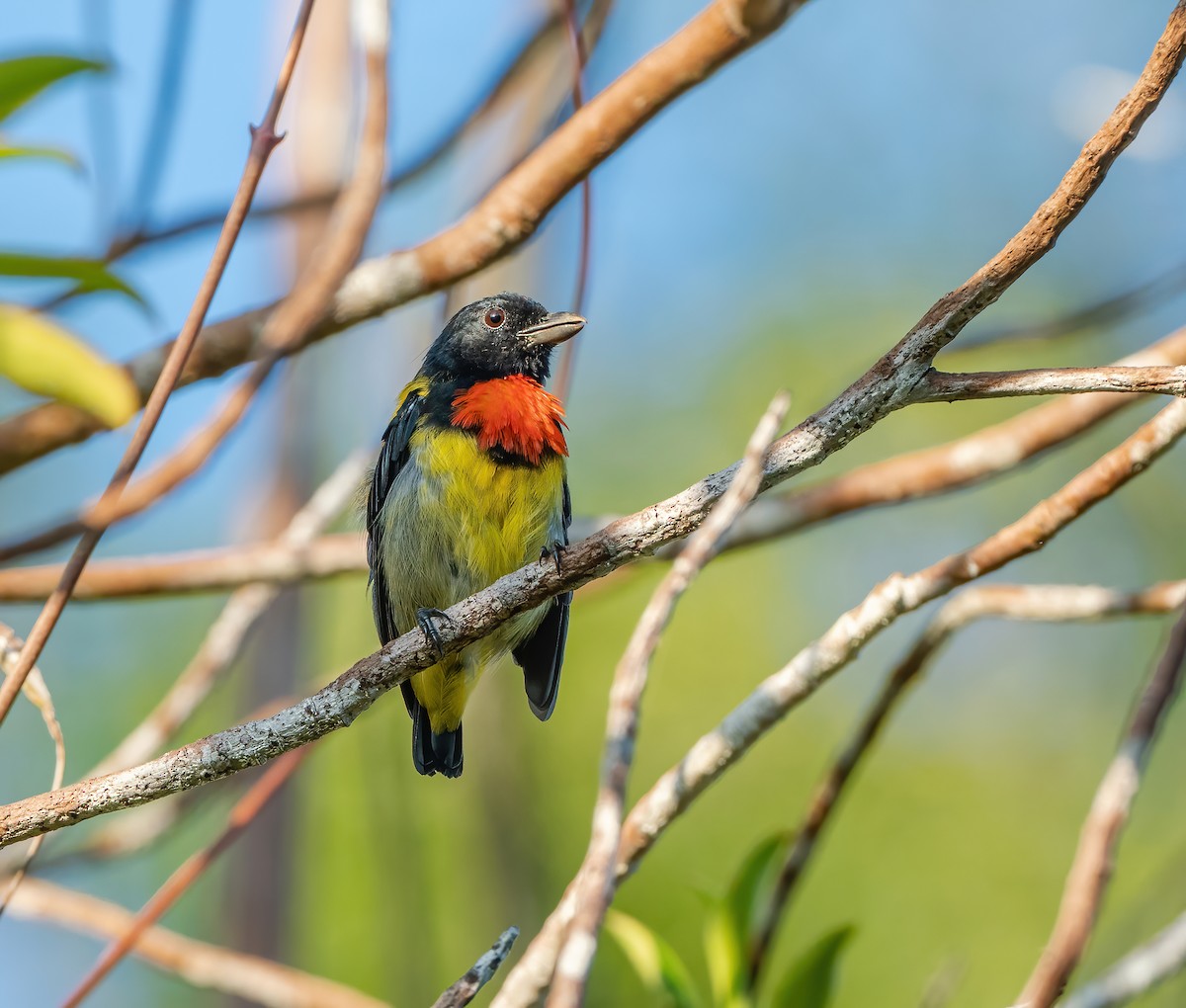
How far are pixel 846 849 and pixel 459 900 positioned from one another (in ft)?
10.1

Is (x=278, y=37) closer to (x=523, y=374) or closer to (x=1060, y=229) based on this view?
(x=523, y=374)

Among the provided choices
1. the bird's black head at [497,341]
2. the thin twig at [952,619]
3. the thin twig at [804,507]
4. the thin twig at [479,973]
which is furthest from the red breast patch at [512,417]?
the thin twig at [479,973]

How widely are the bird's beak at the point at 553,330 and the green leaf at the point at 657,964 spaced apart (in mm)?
→ 2120

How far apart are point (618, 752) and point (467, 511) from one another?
284 centimetres

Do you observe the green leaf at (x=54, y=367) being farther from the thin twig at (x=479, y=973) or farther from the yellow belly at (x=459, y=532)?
the yellow belly at (x=459, y=532)

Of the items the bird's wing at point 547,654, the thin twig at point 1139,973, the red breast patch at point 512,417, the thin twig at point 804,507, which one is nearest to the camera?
the thin twig at point 1139,973

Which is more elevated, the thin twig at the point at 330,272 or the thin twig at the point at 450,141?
the thin twig at the point at 450,141

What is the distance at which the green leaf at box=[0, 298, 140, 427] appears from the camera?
2330 millimetres

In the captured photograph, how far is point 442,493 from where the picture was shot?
4348 mm

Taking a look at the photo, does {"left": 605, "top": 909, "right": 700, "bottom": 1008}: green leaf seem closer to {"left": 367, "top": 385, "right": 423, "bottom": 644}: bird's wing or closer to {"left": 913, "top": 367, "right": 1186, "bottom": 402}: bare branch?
{"left": 367, "top": 385, "right": 423, "bottom": 644}: bird's wing

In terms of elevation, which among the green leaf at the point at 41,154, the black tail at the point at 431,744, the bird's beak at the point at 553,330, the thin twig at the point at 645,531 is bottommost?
the thin twig at the point at 645,531

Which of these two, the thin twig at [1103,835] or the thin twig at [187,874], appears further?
the thin twig at [187,874]

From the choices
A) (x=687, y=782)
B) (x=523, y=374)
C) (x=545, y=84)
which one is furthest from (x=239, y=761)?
(x=545, y=84)

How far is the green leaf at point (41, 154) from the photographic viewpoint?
2594 mm
